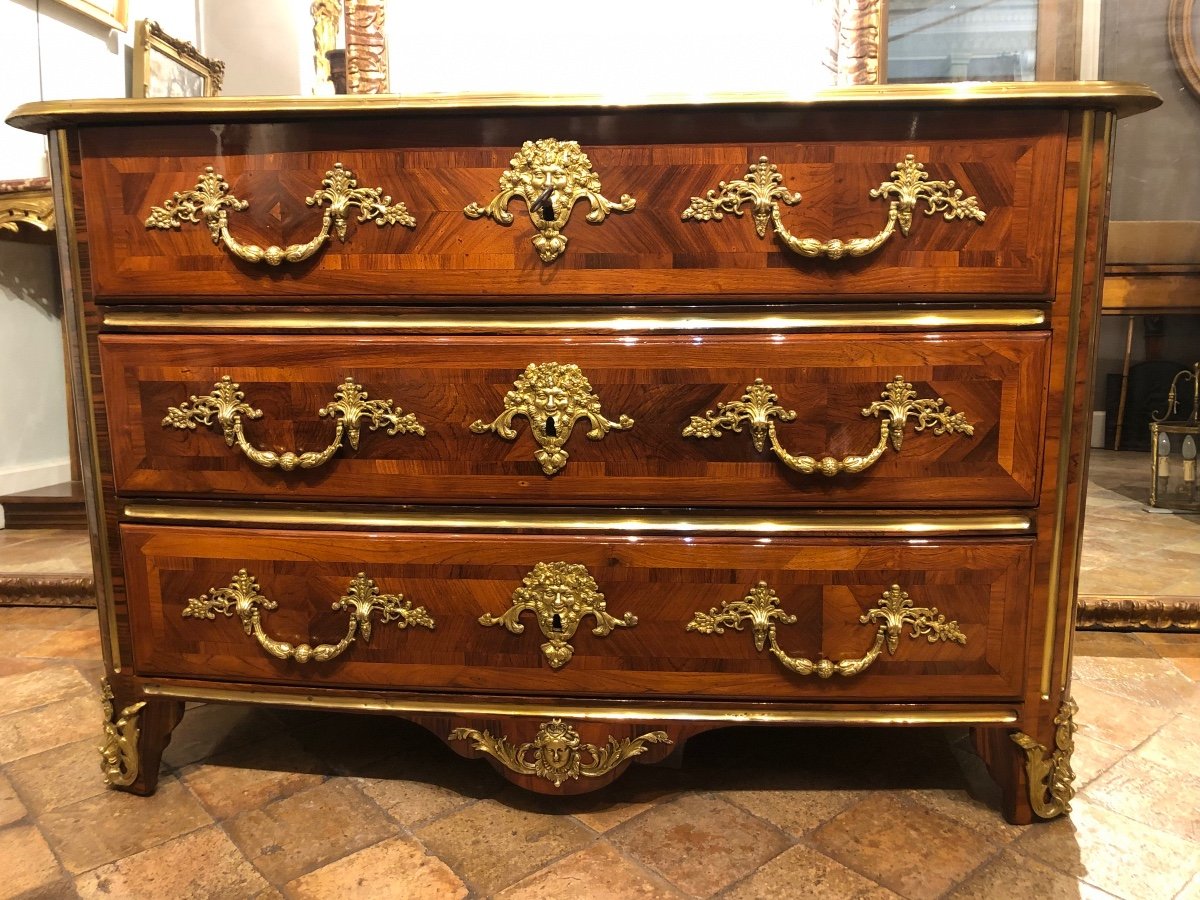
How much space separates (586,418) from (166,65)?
1.74 m

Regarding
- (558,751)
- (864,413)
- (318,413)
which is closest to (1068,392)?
(864,413)

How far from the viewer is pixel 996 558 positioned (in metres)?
1.00

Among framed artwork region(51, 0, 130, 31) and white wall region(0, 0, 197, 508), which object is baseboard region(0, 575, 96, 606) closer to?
white wall region(0, 0, 197, 508)

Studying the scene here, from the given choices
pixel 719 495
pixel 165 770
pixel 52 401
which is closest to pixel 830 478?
pixel 719 495

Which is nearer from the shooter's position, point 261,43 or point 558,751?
point 558,751

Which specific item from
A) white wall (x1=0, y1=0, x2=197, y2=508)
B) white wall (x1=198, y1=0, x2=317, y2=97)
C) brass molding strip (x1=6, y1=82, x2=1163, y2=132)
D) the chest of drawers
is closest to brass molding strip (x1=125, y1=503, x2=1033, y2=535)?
the chest of drawers

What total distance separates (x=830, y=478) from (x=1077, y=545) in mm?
334

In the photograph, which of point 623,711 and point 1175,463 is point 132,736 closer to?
point 623,711

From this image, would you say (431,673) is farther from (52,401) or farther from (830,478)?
(52,401)

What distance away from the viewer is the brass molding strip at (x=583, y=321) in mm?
958

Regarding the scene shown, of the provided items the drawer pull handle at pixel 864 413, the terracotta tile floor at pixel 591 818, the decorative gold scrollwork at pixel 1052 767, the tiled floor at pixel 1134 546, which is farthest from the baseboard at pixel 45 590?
the tiled floor at pixel 1134 546

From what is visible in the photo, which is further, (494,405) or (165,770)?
(165,770)

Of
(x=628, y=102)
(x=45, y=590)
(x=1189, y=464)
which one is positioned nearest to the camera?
(x=628, y=102)

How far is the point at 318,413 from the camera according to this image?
1014 millimetres
